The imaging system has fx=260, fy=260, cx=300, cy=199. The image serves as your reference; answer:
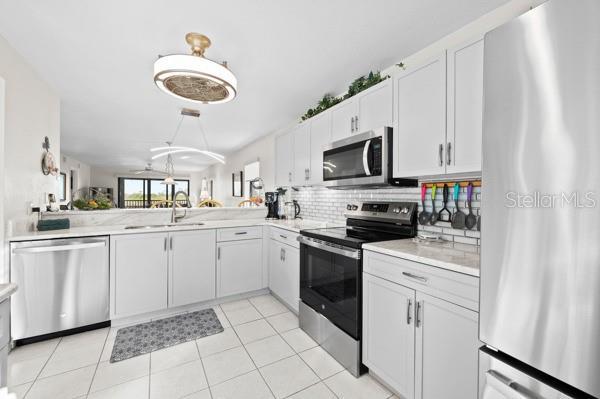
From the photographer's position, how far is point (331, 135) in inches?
107

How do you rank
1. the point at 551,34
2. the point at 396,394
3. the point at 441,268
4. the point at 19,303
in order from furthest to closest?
the point at 19,303 < the point at 396,394 < the point at 441,268 < the point at 551,34

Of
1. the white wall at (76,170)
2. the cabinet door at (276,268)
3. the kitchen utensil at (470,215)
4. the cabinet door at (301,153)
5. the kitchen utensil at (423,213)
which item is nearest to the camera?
the kitchen utensil at (470,215)

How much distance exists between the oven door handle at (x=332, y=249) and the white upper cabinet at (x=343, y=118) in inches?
42.0

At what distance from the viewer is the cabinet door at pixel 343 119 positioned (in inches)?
95.7

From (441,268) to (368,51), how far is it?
1.85 meters

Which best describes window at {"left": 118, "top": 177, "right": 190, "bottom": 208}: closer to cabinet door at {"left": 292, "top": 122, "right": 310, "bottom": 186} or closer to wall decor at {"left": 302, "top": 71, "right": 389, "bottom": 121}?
cabinet door at {"left": 292, "top": 122, "right": 310, "bottom": 186}

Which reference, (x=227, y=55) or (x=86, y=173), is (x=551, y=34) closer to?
(x=227, y=55)

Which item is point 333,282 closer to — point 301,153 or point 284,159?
point 301,153

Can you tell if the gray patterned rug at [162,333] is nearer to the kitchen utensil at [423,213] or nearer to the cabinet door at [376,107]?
the kitchen utensil at [423,213]

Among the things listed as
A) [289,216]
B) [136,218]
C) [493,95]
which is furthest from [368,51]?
[136,218]

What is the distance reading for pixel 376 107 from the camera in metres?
2.18

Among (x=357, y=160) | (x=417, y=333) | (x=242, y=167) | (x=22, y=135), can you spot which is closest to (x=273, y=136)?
(x=242, y=167)

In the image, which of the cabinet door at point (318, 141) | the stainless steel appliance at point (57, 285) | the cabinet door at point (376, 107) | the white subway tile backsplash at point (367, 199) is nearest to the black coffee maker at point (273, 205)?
the white subway tile backsplash at point (367, 199)

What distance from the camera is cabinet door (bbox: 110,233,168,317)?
2.51 meters
